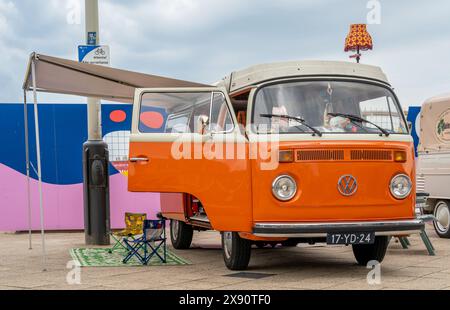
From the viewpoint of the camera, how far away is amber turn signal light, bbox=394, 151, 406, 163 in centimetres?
818

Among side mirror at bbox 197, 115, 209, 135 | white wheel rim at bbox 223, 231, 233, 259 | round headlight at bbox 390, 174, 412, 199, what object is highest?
side mirror at bbox 197, 115, 209, 135

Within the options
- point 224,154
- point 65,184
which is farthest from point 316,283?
point 65,184

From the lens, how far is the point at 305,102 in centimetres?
838

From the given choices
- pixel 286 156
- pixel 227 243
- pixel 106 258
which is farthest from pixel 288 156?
pixel 106 258

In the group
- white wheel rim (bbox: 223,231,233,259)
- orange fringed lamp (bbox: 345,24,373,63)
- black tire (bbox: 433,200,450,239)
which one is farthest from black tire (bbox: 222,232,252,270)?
orange fringed lamp (bbox: 345,24,373,63)

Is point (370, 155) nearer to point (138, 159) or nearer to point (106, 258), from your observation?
point (138, 159)

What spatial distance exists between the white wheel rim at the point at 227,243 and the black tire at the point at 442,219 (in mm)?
5480

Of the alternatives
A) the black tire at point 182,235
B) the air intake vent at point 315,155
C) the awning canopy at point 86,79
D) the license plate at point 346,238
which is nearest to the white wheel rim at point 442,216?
the black tire at point 182,235

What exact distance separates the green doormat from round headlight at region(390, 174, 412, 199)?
10.4ft

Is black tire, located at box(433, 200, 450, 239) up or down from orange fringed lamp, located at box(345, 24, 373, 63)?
down

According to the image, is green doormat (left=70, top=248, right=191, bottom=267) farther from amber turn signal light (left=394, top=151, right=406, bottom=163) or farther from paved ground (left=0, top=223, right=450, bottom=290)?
amber turn signal light (left=394, top=151, right=406, bottom=163)

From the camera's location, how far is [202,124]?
28.7 ft

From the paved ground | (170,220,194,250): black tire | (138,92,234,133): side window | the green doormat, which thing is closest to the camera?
the paved ground

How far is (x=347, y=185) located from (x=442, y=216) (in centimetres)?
568
